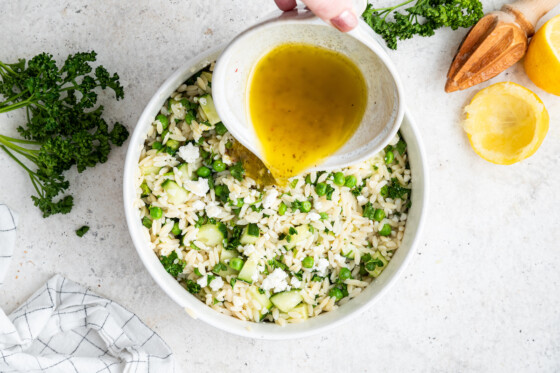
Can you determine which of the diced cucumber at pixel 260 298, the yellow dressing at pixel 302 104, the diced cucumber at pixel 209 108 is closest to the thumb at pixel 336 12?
the yellow dressing at pixel 302 104

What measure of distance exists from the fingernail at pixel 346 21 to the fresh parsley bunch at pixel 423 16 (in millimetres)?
1049

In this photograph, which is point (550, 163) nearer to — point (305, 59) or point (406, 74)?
point (406, 74)

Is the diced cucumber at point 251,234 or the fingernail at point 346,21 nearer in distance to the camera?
the fingernail at point 346,21

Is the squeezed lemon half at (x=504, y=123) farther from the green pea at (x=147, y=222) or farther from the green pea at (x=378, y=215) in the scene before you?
the green pea at (x=147, y=222)

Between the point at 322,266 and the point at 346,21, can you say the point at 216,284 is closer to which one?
the point at 322,266

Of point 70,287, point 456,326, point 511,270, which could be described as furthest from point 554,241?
point 70,287

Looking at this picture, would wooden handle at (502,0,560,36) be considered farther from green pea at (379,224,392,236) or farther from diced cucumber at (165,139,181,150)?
diced cucumber at (165,139,181,150)

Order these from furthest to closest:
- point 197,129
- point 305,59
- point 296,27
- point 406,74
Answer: point 406,74, point 197,129, point 305,59, point 296,27

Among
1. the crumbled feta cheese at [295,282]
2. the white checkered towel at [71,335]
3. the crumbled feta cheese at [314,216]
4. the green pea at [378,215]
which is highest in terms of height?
the crumbled feta cheese at [314,216]

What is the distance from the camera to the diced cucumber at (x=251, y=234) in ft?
10.0

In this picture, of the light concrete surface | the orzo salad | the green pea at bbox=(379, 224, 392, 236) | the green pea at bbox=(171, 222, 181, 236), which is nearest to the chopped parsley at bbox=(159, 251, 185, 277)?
the orzo salad

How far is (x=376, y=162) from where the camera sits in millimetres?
3078

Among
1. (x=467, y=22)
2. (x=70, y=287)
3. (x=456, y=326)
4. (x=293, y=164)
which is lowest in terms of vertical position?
(x=456, y=326)

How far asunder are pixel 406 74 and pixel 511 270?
53.4 inches
